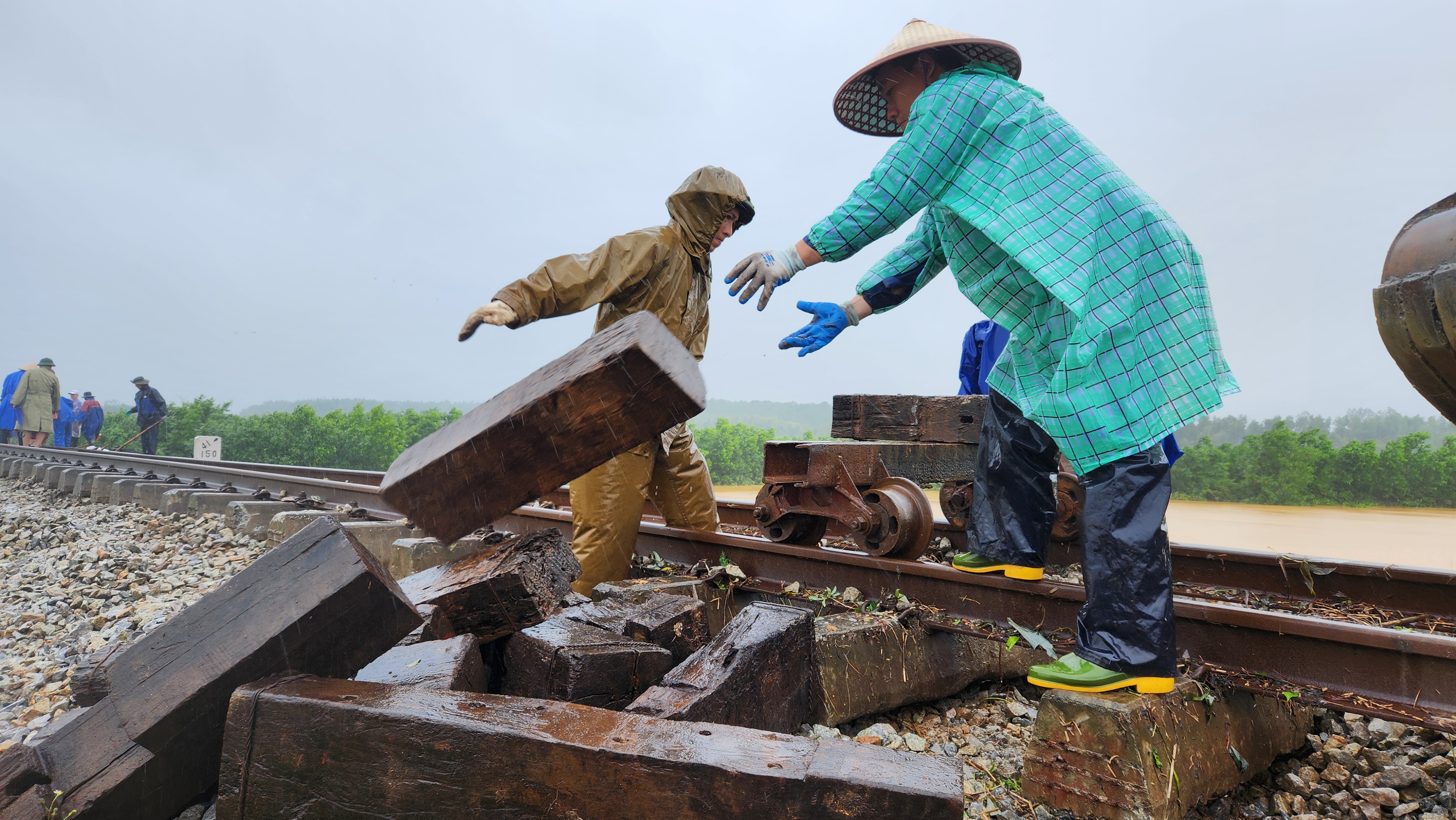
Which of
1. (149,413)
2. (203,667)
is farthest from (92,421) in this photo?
(203,667)

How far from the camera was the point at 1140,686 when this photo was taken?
204 cm

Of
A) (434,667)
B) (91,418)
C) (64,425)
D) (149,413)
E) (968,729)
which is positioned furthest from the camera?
(91,418)

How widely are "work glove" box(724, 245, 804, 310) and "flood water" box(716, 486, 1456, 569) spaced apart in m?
3.31

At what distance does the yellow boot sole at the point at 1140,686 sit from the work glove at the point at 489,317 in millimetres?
2271

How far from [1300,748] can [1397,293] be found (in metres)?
1.45

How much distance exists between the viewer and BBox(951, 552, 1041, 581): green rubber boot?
2811 mm

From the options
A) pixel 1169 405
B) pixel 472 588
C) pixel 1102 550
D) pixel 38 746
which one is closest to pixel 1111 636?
pixel 1102 550

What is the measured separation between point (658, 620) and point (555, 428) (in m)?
1.05

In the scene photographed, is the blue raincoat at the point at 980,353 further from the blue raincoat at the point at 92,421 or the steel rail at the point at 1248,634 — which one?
the blue raincoat at the point at 92,421

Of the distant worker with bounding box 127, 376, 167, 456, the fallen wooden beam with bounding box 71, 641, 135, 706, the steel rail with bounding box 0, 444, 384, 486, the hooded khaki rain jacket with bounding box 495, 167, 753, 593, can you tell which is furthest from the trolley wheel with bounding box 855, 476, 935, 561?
the distant worker with bounding box 127, 376, 167, 456

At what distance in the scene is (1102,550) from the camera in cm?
211

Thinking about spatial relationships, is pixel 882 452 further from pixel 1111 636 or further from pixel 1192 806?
pixel 1192 806

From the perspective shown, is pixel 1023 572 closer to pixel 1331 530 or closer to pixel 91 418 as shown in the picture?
pixel 1331 530

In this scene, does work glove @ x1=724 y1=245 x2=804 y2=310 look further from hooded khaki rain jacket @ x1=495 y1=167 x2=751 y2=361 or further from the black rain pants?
the black rain pants
